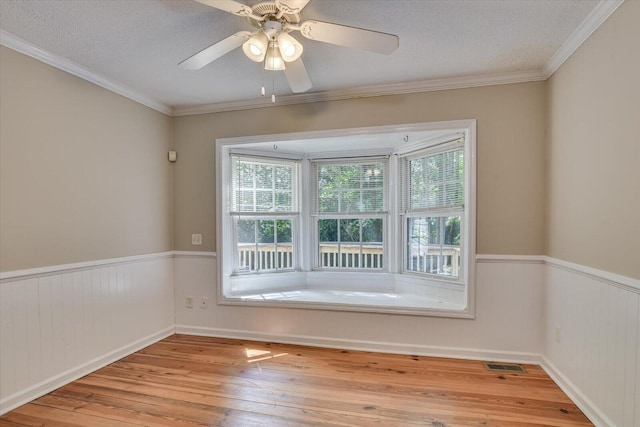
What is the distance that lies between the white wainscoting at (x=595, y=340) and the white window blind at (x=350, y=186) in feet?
5.86

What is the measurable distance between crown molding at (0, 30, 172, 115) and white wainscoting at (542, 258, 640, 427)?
3.79 metres

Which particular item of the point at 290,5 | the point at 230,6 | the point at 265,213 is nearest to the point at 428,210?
the point at 265,213

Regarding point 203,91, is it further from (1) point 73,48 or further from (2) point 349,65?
(2) point 349,65

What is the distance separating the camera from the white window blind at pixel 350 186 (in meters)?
3.80

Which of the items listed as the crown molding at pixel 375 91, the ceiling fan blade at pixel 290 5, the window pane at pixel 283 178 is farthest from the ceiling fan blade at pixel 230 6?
the window pane at pixel 283 178

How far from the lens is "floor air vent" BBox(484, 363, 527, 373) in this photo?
2.57 meters

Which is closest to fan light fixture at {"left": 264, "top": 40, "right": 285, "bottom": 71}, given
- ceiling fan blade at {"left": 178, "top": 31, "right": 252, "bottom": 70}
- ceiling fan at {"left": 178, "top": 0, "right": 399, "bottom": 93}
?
ceiling fan at {"left": 178, "top": 0, "right": 399, "bottom": 93}

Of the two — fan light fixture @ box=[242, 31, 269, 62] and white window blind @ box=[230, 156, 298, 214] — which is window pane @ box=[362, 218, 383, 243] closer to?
white window blind @ box=[230, 156, 298, 214]

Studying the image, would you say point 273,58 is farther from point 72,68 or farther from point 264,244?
point 264,244

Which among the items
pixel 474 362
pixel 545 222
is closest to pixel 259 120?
pixel 545 222

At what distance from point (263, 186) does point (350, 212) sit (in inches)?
41.8

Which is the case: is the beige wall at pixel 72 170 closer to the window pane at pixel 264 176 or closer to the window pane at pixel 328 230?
the window pane at pixel 264 176

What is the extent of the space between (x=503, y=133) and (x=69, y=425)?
3.65 metres

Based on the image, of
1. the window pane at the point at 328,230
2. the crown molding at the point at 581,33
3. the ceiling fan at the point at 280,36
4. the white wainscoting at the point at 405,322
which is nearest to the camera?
the ceiling fan at the point at 280,36
